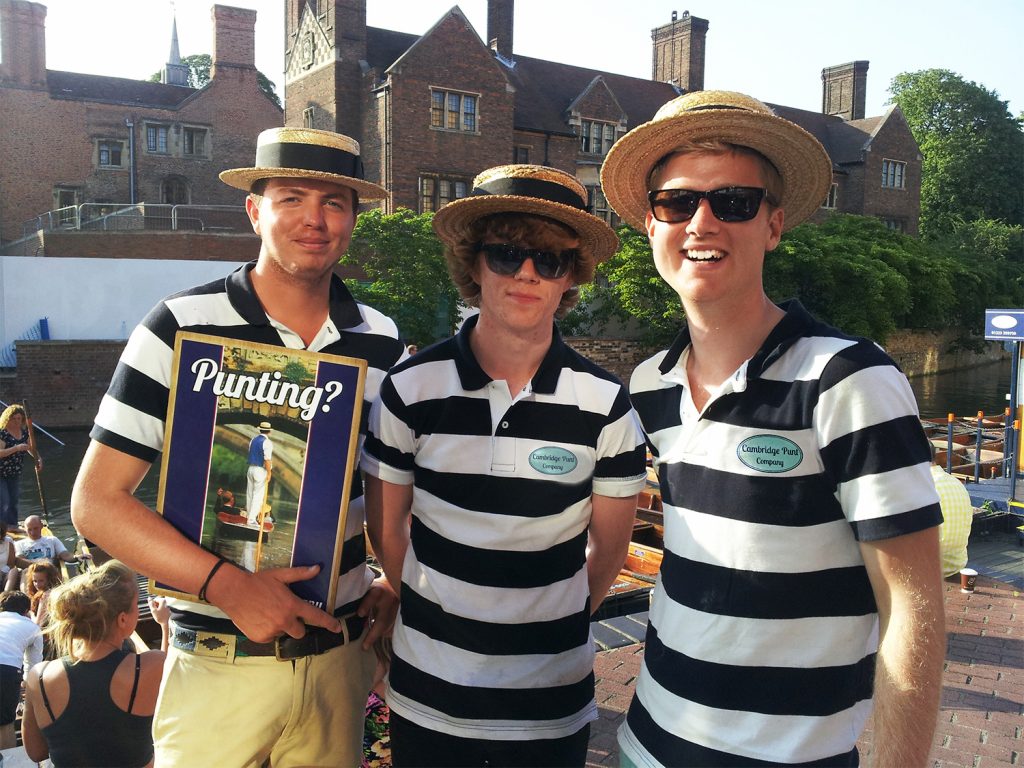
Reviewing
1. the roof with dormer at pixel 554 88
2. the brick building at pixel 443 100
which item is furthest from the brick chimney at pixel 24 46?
the roof with dormer at pixel 554 88

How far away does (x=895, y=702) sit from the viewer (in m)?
1.65

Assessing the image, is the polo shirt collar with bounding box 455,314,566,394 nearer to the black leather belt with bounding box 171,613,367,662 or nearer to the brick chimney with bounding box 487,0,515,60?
the black leather belt with bounding box 171,613,367,662

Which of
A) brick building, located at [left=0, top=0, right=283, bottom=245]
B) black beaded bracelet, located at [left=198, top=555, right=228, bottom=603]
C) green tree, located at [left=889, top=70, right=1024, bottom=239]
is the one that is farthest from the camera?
green tree, located at [left=889, top=70, right=1024, bottom=239]

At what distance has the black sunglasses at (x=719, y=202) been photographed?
6.83 feet

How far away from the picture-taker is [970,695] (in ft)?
16.0

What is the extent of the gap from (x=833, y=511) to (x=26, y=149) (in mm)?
38998

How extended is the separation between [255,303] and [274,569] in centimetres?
79

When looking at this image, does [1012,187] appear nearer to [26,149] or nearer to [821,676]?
[26,149]

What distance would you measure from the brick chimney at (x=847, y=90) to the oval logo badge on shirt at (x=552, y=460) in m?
50.9

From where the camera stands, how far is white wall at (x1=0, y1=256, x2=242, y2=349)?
22656 millimetres

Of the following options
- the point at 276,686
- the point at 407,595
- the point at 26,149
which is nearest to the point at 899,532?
the point at 407,595

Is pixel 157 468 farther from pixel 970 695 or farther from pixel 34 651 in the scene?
pixel 970 695

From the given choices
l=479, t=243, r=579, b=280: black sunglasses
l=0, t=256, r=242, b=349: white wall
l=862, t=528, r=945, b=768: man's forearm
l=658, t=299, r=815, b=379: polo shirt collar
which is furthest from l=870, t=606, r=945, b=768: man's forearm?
l=0, t=256, r=242, b=349: white wall

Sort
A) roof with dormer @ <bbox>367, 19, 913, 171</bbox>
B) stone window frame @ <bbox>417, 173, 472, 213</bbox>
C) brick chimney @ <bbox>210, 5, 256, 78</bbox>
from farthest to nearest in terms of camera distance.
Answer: brick chimney @ <bbox>210, 5, 256, 78</bbox>, roof with dormer @ <bbox>367, 19, 913, 171</bbox>, stone window frame @ <bbox>417, 173, 472, 213</bbox>
